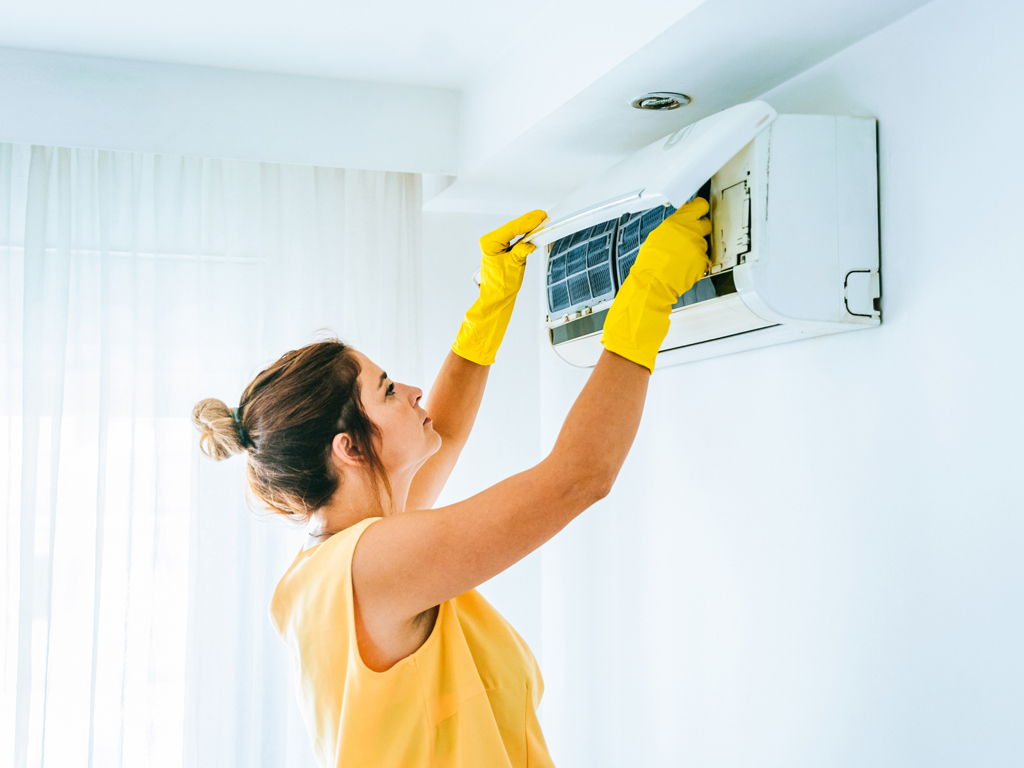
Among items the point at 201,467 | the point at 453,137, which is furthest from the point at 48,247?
the point at 453,137

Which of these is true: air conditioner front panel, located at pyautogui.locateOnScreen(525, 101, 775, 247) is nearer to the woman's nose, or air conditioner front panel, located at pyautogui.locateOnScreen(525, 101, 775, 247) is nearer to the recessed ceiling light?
the recessed ceiling light

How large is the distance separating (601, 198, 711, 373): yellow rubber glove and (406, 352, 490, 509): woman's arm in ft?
1.35

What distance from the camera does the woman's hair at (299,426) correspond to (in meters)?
1.30

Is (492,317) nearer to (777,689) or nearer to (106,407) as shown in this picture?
(777,689)

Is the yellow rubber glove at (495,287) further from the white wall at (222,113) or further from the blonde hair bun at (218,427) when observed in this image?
the white wall at (222,113)

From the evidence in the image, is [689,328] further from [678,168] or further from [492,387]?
[492,387]

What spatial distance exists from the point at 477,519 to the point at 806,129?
78 cm

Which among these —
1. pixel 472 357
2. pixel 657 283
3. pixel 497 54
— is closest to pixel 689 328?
→ pixel 657 283

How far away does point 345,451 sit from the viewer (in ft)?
4.35

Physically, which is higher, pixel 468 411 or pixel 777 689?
pixel 468 411

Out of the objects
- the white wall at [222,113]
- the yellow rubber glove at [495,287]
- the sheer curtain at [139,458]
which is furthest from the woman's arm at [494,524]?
the white wall at [222,113]

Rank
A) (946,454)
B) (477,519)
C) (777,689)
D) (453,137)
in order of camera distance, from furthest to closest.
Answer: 1. (453,137)
2. (777,689)
3. (946,454)
4. (477,519)

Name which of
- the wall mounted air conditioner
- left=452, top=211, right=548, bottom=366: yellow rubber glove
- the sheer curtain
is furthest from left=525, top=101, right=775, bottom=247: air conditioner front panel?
the sheer curtain

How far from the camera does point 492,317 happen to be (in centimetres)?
161
